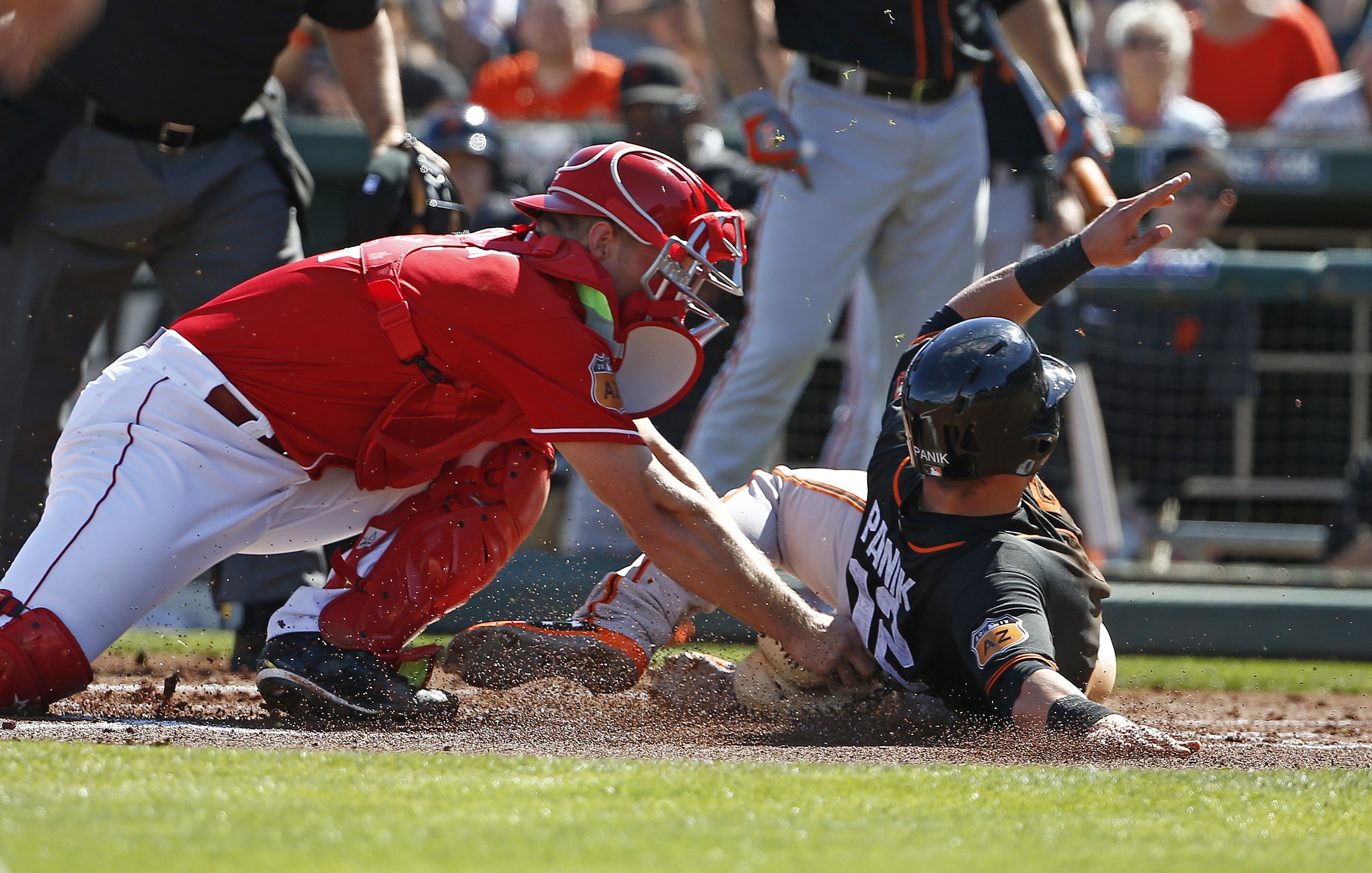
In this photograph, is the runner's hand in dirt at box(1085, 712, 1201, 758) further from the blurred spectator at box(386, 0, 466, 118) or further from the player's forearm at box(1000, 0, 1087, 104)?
the blurred spectator at box(386, 0, 466, 118)

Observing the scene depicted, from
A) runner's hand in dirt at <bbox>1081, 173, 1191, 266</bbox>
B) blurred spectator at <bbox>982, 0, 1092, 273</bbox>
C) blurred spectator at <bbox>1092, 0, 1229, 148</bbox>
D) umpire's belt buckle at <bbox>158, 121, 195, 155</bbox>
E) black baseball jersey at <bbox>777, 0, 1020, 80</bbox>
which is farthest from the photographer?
blurred spectator at <bbox>1092, 0, 1229, 148</bbox>

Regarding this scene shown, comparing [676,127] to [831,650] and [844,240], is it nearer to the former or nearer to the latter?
[844,240]

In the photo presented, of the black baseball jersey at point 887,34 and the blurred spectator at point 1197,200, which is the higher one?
the black baseball jersey at point 887,34

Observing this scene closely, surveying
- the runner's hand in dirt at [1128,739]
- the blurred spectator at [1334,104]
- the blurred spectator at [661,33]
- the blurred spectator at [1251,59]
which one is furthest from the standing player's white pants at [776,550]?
the blurred spectator at [1251,59]

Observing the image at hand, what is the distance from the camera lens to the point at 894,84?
16.7ft

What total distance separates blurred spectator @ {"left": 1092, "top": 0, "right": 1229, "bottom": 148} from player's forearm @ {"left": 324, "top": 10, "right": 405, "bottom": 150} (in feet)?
12.9

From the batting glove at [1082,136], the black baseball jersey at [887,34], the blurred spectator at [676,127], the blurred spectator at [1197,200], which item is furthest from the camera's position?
the blurred spectator at [1197,200]

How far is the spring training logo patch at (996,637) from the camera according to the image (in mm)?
3023

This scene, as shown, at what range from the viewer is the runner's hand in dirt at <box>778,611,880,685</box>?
340cm

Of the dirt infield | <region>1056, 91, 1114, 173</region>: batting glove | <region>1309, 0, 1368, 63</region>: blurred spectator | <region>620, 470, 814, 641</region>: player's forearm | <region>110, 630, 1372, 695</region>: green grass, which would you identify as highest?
<region>1309, 0, 1368, 63</region>: blurred spectator

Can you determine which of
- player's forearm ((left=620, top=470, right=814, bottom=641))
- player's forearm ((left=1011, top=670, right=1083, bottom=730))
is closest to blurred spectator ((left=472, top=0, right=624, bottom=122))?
player's forearm ((left=620, top=470, right=814, bottom=641))

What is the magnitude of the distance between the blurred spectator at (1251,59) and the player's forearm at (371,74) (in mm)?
5103

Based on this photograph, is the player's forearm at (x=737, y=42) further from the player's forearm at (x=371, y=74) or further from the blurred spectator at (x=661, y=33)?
the blurred spectator at (x=661, y=33)

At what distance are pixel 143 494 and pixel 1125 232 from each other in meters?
2.22
